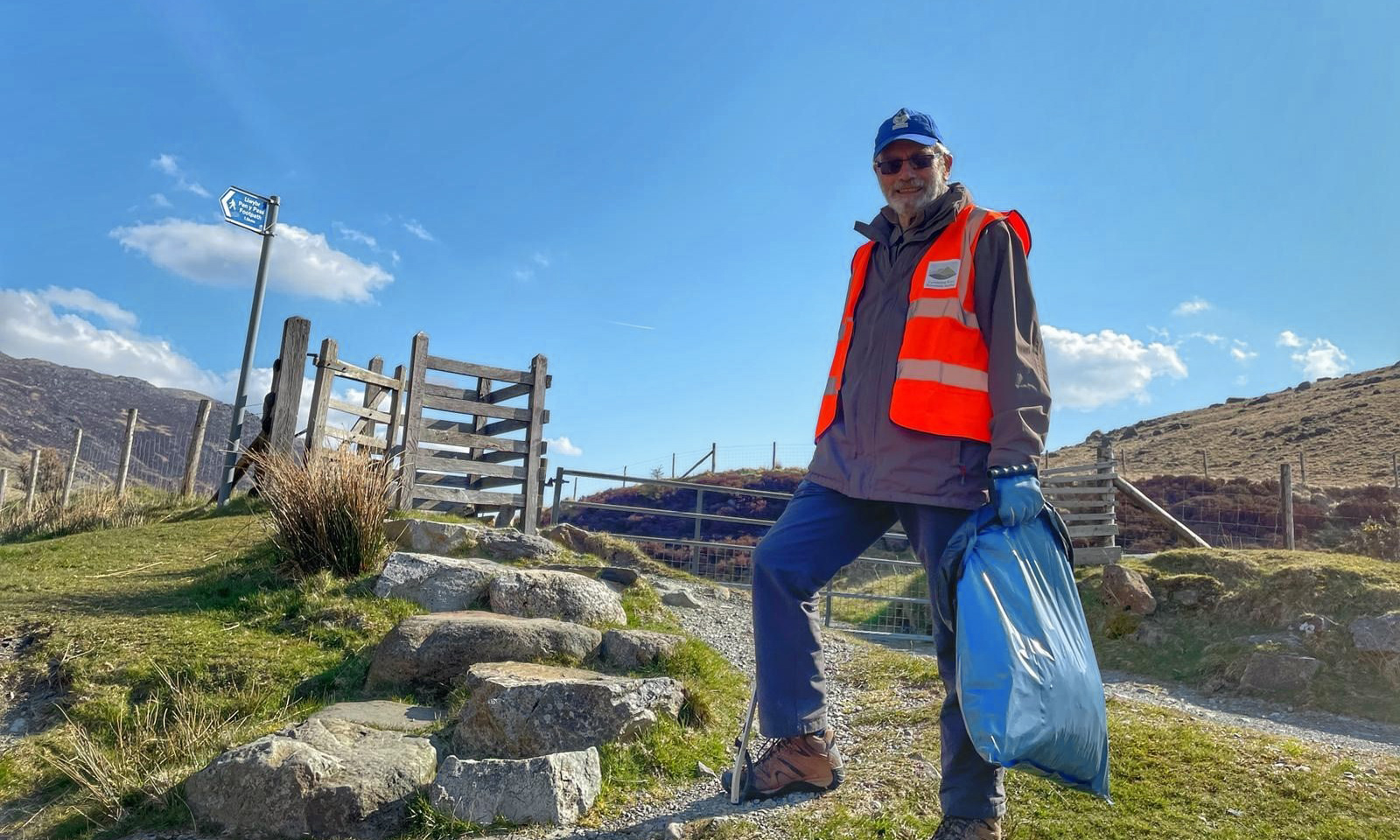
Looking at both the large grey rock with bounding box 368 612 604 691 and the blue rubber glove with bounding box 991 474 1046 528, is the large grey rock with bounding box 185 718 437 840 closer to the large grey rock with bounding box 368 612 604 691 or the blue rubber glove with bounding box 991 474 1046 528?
the large grey rock with bounding box 368 612 604 691

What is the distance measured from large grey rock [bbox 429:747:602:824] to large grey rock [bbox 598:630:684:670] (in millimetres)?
1391

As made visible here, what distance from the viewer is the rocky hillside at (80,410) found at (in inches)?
2618

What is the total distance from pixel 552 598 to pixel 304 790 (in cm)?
236

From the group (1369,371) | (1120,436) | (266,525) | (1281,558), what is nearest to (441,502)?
(266,525)

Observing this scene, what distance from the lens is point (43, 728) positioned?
3721mm

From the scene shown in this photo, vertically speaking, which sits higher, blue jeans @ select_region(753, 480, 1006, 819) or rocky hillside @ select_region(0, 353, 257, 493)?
rocky hillside @ select_region(0, 353, 257, 493)

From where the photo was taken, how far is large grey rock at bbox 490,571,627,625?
496 centimetres

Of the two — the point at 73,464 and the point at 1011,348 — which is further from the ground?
the point at 73,464

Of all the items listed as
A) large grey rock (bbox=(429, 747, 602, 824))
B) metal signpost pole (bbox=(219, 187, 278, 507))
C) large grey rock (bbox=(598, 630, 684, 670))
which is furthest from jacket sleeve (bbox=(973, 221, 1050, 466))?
metal signpost pole (bbox=(219, 187, 278, 507))

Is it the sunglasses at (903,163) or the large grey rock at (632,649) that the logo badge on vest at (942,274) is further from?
the large grey rock at (632,649)

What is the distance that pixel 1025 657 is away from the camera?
6.43 ft

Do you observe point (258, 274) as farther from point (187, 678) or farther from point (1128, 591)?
point (1128, 591)

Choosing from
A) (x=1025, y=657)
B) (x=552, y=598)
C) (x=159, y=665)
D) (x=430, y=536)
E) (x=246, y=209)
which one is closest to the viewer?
(x=1025, y=657)

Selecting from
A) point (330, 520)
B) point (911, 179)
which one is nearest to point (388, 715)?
point (330, 520)
